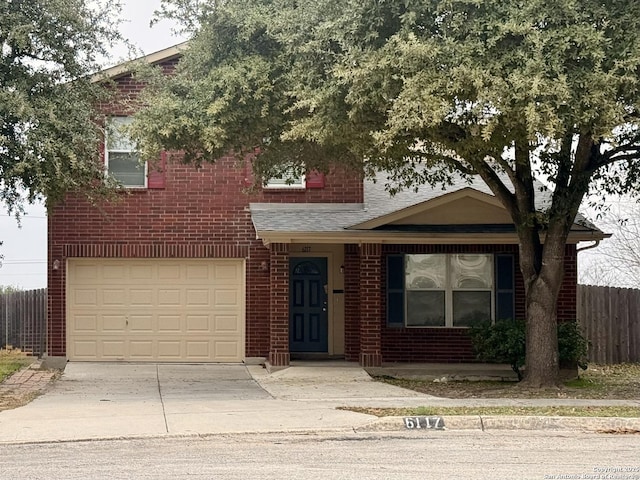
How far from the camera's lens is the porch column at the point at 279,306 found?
18.6 metres

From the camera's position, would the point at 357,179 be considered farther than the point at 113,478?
Yes

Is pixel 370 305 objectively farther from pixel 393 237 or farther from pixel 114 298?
pixel 114 298

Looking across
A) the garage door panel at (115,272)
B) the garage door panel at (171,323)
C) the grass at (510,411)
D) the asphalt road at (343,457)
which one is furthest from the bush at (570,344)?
the garage door panel at (115,272)

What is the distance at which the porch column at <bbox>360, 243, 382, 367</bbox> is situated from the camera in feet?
61.0

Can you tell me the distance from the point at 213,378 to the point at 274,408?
4991 millimetres

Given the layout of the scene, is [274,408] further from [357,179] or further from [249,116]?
[357,179]

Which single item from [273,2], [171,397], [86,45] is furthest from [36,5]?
[171,397]

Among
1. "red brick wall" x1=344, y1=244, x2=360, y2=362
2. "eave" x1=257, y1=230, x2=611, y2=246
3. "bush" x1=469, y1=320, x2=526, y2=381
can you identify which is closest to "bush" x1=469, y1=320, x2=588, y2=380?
"bush" x1=469, y1=320, x2=526, y2=381

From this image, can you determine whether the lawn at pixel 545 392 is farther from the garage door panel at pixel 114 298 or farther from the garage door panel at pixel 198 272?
the garage door panel at pixel 114 298

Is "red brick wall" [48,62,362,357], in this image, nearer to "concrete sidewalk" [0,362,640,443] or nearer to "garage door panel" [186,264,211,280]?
"garage door panel" [186,264,211,280]

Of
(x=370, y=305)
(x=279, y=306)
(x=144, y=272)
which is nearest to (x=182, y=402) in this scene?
(x=279, y=306)

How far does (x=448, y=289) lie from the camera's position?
64.5 feet

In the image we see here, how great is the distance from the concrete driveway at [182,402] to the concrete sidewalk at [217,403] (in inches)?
0.5

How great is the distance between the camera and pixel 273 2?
14586 millimetres
